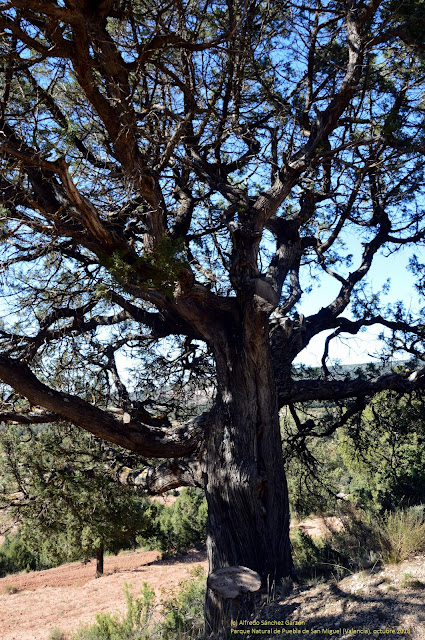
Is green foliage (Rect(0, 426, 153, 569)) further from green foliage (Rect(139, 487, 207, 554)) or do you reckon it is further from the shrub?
green foliage (Rect(139, 487, 207, 554))

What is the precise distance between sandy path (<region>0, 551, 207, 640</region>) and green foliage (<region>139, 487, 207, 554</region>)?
2.53 ft

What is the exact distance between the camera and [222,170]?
7898 millimetres

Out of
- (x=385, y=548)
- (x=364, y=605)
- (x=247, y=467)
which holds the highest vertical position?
(x=247, y=467)

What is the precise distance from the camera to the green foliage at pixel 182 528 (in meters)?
23.2

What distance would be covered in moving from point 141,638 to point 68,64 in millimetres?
6311

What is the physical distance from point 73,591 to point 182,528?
8.82 m

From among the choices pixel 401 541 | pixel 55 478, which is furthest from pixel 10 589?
pixel 401 541

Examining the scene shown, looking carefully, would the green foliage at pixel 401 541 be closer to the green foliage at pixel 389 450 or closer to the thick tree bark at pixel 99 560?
the green foliage at pixel 389 450

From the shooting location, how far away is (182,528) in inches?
950

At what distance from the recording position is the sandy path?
39.8 feet

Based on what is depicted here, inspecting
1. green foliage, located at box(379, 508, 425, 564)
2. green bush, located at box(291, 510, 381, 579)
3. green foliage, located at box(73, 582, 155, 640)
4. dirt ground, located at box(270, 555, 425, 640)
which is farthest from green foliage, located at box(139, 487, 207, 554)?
dirt ground, located at box(270, 555, 425, 640)

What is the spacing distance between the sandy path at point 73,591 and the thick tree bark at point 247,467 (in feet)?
15.4

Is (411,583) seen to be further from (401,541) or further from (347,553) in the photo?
(347,553)

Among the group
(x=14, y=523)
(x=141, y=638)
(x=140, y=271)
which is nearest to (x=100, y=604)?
(x=14, y=523)
